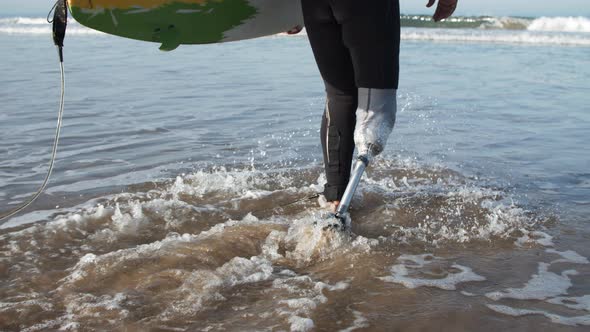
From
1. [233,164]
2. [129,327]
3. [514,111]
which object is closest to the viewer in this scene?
[129,327]

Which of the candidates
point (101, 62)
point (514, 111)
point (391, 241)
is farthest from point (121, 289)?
point (101, 62)

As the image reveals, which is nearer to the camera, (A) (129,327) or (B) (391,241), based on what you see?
(A) (129,327)

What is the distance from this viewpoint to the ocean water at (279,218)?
208cm

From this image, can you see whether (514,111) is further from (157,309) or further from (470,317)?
(157,309)

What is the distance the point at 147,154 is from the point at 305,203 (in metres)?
1.46

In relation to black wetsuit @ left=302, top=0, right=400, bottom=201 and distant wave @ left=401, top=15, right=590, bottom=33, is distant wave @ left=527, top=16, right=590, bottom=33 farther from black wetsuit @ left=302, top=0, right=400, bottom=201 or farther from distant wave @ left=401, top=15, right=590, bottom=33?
black wetsuit @ left=302, top=0, right=400, bottom=201

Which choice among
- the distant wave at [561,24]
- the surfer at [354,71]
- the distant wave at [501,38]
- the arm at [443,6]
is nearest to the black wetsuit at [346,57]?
the surfer at [354,71]

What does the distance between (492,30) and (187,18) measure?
18.0m

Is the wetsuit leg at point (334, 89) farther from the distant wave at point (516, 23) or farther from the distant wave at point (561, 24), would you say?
the distant wave at point (561, 24)

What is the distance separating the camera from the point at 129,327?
1.93m

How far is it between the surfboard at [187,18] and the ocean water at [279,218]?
2.64ft

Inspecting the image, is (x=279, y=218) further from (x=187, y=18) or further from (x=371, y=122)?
(x=187, y=18)

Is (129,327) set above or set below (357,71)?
below

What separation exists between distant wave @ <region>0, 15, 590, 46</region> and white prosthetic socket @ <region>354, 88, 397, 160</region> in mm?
13251
